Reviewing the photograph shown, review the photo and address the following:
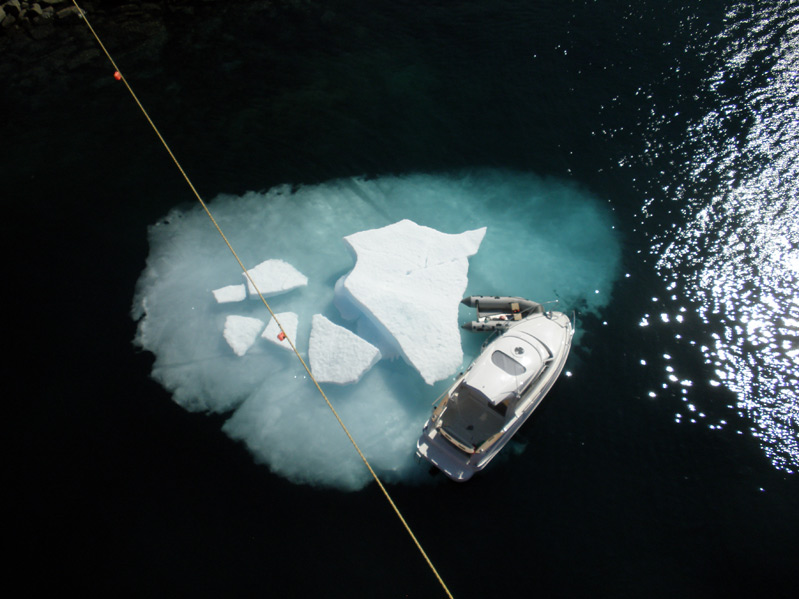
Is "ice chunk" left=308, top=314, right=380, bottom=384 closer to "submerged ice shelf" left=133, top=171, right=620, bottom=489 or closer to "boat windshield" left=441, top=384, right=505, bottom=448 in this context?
"submerged ice shelf" left=133, top=171, right=620, bottom=489

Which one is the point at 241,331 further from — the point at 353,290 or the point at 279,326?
the point at 353,290

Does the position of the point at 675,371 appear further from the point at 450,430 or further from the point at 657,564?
the point at 450,430

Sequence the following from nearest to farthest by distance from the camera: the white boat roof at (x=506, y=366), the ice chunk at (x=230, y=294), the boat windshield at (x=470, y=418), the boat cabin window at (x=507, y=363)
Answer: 1. the white boat roof at (x=506, y=366)
2. the boat windshield at (x=470, y=418)
3. the boat cabin window at (x=507, y=363)
4. the ice chunk at (x=230, y=294)

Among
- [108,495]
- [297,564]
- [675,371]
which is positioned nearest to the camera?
[297,564]

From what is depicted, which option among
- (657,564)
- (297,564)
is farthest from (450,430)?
(657,564)

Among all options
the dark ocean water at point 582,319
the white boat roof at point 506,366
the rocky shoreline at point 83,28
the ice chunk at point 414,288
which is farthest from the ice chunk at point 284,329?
the rocky shoreline at point 83,28

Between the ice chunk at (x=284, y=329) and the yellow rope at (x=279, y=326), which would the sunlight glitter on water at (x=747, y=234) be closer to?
the yellow rope at (x=279, y=326)

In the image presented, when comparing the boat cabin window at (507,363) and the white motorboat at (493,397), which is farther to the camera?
the boat cabin window at (507,363)
